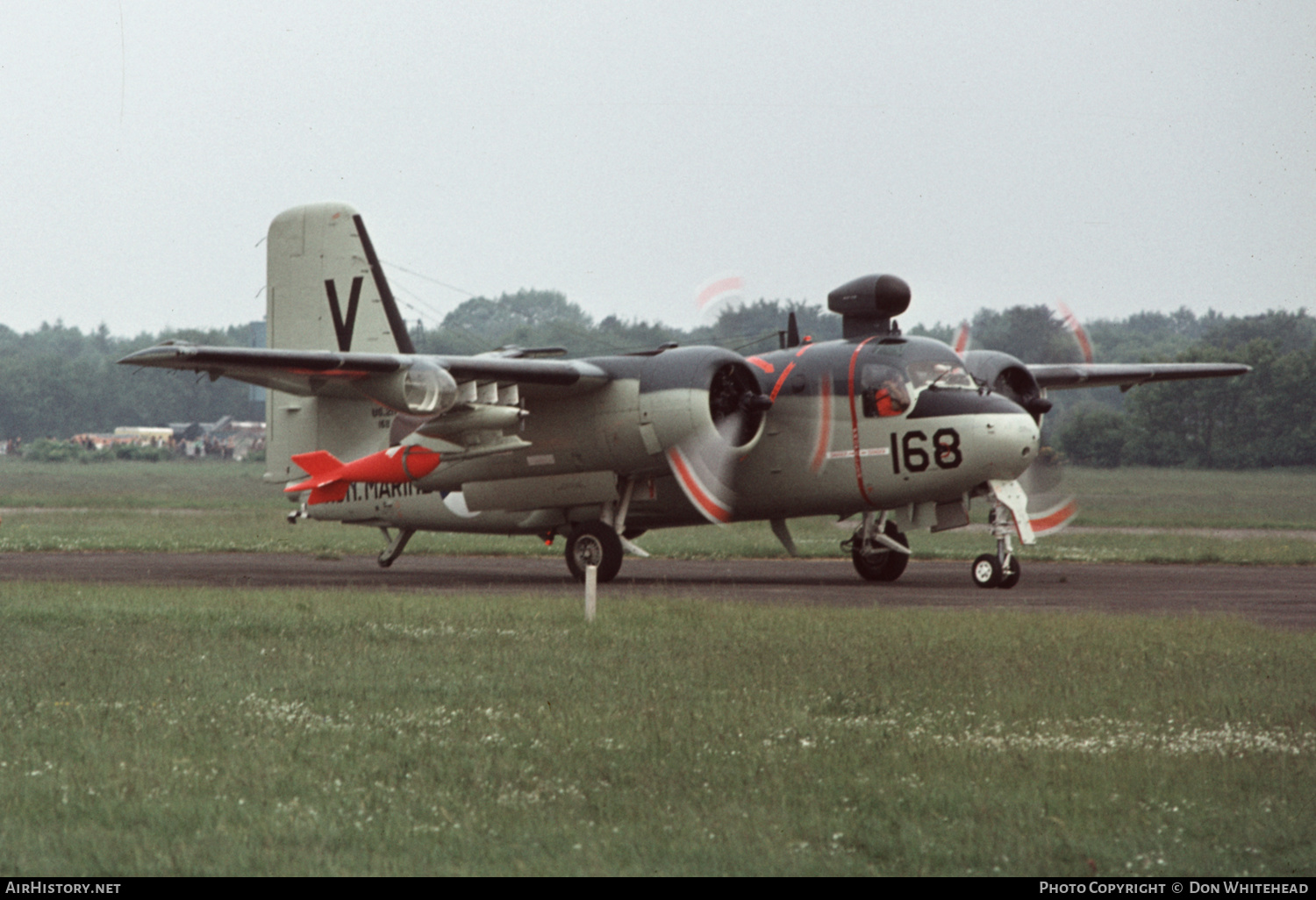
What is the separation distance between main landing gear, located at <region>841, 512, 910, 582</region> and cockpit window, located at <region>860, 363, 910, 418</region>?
2479 mm

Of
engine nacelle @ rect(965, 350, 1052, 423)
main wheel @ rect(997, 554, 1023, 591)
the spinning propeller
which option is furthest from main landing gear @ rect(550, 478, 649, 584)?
engine nacelle @ rect(965, 350, 1052, 423)

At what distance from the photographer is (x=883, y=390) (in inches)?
873

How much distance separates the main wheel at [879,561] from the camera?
952 inches

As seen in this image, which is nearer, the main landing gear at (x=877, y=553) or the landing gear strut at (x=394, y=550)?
the main landing gear at (x=877, y=553)

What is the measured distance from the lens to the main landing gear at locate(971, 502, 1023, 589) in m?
21.8

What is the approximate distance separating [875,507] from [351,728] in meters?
14.0

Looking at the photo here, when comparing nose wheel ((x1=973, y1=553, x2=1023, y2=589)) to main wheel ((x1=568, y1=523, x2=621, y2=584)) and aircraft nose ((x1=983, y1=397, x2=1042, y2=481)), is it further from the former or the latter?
main wheel ((x1=568, y1=523, x2=621, y2=584))

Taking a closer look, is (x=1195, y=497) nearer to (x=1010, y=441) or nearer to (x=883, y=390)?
(x=1010, y=441)

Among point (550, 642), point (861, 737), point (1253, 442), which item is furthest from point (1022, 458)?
point (1253, 442)

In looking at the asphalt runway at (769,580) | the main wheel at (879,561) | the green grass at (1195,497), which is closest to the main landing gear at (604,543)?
the asphalt runway at (769,580)

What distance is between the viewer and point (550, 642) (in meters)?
15.2

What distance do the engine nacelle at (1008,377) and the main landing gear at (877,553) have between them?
9.97 feet

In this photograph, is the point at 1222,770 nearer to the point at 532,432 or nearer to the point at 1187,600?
the point at 1187,600

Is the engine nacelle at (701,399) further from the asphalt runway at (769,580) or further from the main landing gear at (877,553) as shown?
the main landing gear at (877,553)
